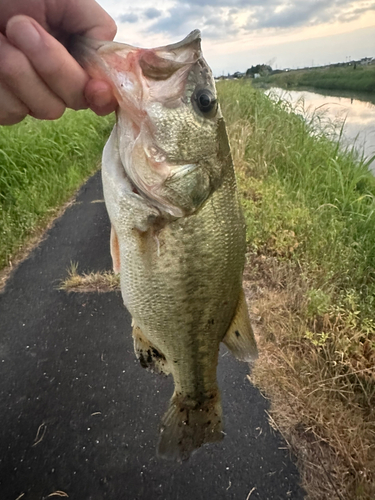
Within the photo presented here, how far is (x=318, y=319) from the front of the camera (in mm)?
3273

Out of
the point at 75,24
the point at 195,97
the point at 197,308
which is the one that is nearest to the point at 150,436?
the point at 197,308

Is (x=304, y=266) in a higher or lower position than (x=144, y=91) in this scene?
lower

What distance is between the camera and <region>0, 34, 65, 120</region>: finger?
1.26 m

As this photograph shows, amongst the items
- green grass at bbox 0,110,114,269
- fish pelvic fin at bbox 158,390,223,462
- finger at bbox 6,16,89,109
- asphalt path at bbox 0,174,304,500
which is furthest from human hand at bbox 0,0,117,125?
green grass at bbox 0,110,114,269

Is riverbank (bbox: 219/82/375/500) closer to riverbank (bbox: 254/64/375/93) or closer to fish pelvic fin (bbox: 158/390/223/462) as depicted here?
fish pelvic fin (bbox: 158/390/223/462)

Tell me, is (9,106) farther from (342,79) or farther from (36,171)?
(342,79)

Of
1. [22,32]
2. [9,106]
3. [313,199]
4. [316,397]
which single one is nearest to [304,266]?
[316,397]

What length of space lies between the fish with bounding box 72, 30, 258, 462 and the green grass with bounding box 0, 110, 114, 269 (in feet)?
11.8

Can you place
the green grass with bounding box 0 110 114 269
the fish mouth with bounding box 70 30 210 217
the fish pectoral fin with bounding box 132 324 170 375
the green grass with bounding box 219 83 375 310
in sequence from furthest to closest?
the green grass with bounding box 0 110 114 269 → the green grass with bounding box 219 83 375 310 → the fish pectoral fin with bounding box 132 324 170 375 → the fish mouth with bounding box 70 30 210 217

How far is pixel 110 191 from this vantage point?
1600 mm

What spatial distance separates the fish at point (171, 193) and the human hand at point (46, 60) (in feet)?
0.28

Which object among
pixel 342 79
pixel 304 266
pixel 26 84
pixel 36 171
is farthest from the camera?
pixel 342 79

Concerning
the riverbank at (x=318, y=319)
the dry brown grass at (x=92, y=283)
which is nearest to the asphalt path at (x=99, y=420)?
the dry brown grass at (x=92, y=283)

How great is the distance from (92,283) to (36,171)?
2952 mm
